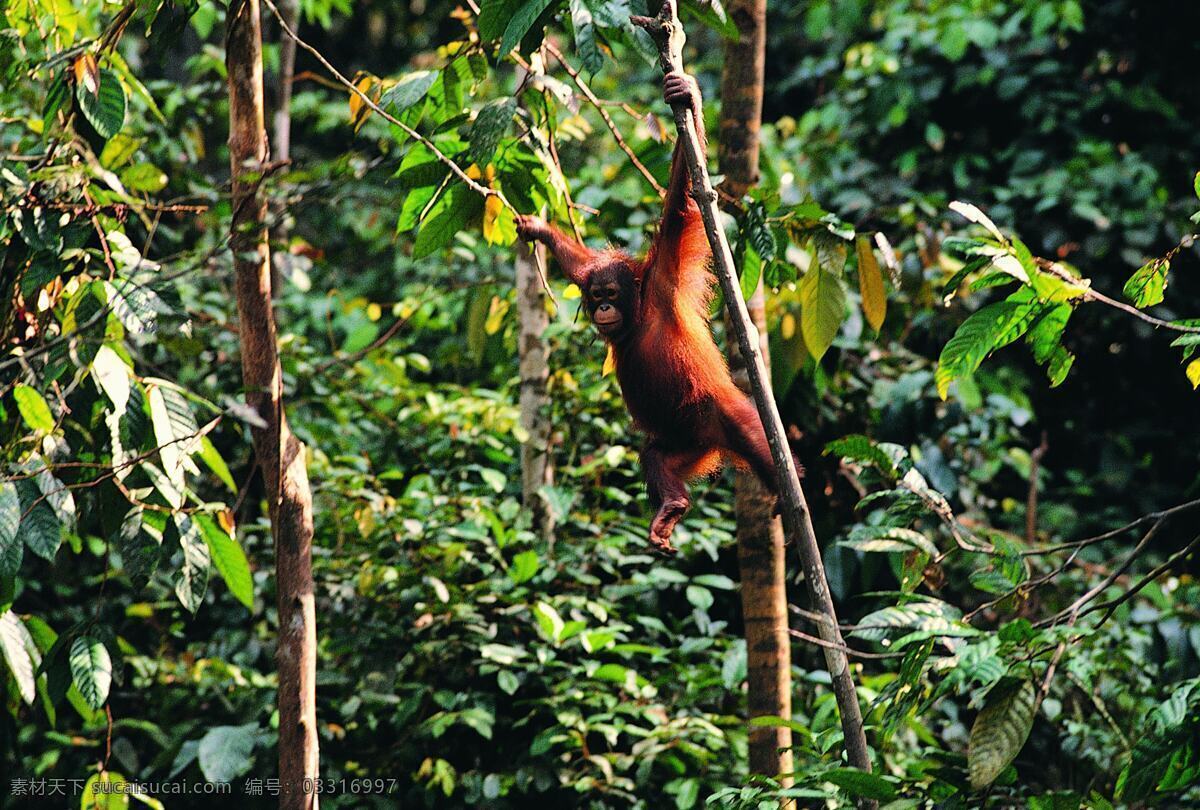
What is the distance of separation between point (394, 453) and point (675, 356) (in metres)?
2.20

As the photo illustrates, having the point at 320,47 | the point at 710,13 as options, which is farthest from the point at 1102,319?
the point at 320,47

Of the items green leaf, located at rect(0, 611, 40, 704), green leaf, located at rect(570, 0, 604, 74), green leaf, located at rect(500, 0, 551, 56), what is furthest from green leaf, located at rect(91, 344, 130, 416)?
green leaf, located at rect(570, 0, 604, 74)

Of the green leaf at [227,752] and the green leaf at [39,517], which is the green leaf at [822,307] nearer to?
the green leaf at [39,517]

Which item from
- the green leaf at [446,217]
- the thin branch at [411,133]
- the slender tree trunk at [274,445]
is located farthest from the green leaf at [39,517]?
the thin branch at [411,133]

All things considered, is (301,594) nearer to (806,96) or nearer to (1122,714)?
(1122,714)

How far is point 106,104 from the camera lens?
3029 millimetres

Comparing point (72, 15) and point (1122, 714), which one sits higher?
point (72, 15)

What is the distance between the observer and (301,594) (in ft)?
10.4

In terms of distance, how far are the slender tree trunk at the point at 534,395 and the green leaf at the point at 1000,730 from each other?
2789mm

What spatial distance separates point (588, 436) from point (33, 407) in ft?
8.58

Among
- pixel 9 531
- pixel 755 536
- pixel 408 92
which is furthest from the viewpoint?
pixel 755 536

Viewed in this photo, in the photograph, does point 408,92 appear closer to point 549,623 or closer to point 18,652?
point 18,652

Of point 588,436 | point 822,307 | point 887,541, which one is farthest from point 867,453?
point 588,436

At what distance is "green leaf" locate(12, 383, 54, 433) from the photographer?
2883 millimetres
